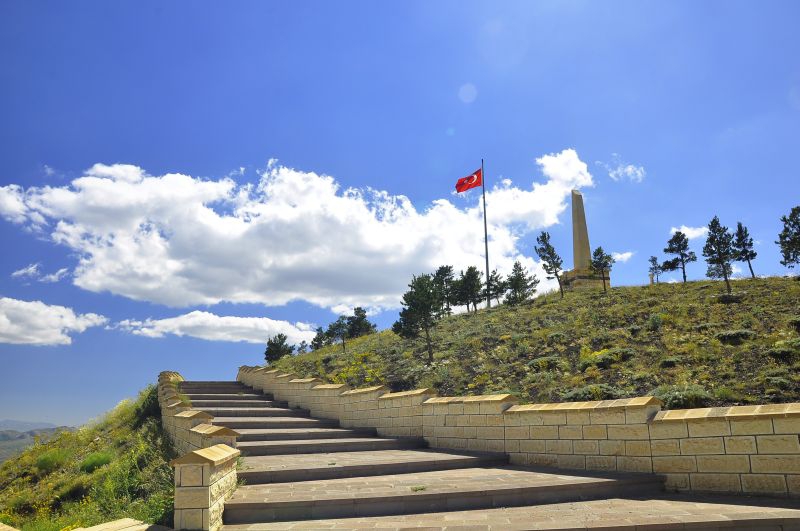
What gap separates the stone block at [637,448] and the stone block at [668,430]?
0.50ft

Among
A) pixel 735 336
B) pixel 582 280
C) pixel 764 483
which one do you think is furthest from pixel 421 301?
pixel 582 280

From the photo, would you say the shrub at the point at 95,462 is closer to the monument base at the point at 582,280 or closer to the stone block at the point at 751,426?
the stone block at the point at 751,426

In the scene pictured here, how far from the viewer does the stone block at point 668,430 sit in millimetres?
6399

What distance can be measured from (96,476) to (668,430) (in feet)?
35.0

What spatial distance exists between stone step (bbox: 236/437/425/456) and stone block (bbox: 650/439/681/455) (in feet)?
15.0

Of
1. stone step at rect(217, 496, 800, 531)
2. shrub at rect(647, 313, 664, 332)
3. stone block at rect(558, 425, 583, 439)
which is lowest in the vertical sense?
stone step at rect(217, 496, 800, 531)

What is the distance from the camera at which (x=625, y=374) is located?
13445 mm

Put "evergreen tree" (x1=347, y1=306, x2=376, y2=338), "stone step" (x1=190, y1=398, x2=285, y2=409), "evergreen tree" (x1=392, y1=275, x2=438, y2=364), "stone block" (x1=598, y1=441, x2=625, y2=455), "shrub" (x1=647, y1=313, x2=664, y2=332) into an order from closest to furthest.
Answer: "stone block" (x1=598, y1=441, x2=625, y2=455) → "stone step" (x1=190, y1=398, x2=285, y2=409) → "shrub" (x1=647, y1=313, x2=664, y2=332) → "evergreen tree" (x1=392, y1=275, x2=438, y2=364) → "evergreen tree" (x1=347, y1=306, x2=376, y2=338)

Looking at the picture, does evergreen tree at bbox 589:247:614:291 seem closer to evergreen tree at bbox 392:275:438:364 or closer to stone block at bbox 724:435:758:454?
evergreen tree at bbox 392:275:438:364

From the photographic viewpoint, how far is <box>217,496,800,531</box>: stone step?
4.80 meters

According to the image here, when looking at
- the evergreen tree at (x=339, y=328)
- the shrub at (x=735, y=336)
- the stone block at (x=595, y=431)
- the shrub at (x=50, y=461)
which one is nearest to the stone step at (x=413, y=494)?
the stone block at (x=595, y=431)

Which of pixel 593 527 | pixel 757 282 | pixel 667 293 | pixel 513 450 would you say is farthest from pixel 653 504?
pixel 757 282

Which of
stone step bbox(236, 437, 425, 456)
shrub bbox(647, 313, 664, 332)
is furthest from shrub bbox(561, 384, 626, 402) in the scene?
shrub bbox(647, 313, 664, 332)

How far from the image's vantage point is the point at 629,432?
689 cm
